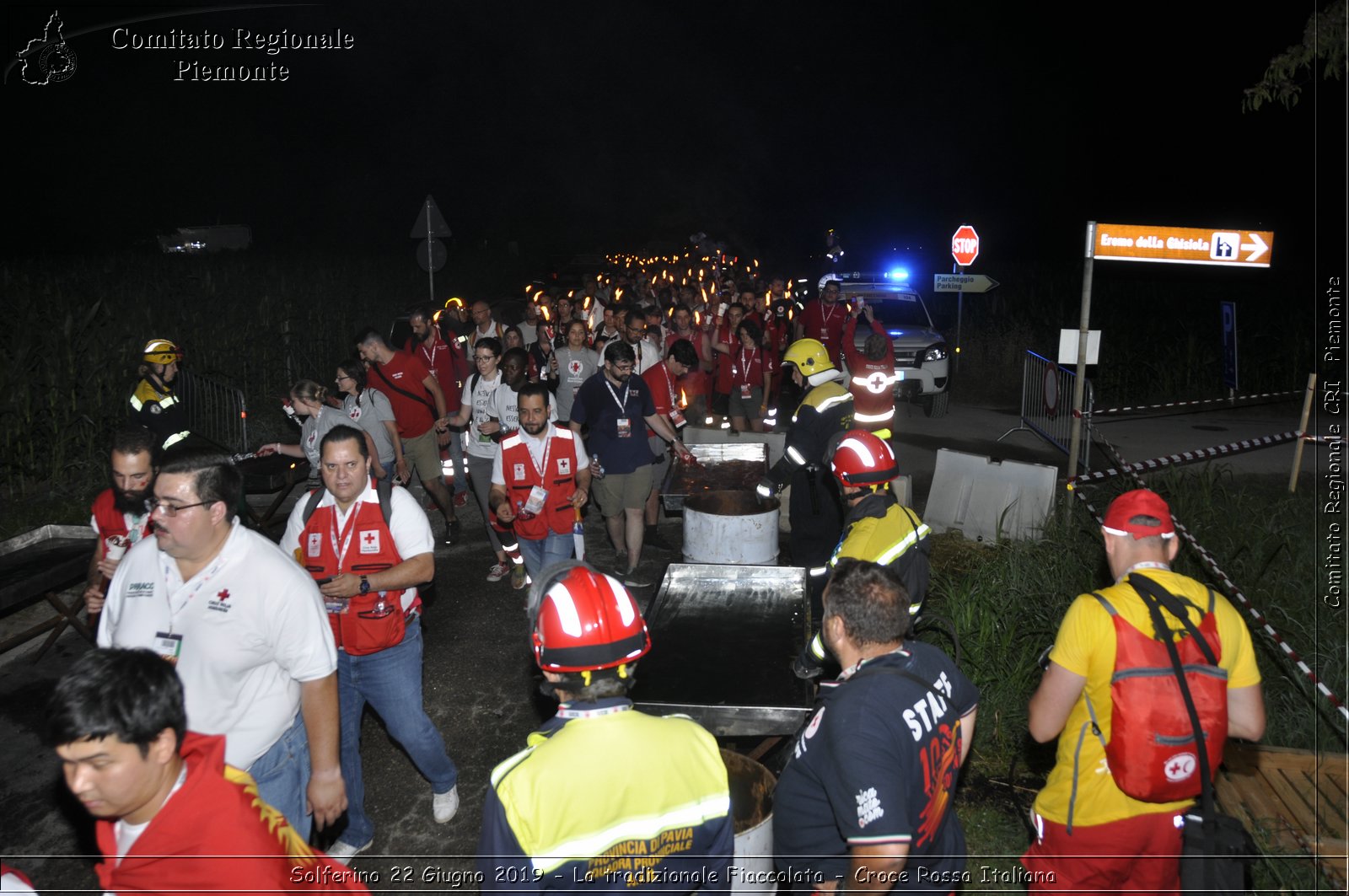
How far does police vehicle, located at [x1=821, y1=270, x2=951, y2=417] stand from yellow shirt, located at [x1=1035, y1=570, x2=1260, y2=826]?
1218cm

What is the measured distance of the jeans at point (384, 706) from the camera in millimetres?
4645

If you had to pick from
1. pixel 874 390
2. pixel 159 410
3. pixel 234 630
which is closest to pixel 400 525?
pixel 234 630

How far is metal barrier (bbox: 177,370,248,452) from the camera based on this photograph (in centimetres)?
1337

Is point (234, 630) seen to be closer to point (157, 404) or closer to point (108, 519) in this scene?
point (108, 519)

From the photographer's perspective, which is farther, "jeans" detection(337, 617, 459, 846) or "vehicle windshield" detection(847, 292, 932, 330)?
"vehicle windshield" detection(847, 292, 932, 330)

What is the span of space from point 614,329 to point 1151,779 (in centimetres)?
1106

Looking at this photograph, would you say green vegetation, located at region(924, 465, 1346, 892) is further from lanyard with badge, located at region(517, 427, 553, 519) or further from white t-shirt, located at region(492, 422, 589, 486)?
white t-shirt, located at region(492, 422, 589, 486)

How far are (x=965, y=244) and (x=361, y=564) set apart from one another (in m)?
16.8

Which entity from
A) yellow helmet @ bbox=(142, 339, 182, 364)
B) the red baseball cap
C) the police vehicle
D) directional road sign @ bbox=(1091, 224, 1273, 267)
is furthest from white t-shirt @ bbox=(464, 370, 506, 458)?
the police vehicle

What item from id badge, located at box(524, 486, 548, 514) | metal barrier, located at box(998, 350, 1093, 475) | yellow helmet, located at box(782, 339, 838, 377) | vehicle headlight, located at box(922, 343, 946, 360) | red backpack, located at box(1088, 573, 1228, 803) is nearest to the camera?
red backpack, located at box(1088, 573, 1228, 803)

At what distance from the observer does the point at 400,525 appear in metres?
4.61

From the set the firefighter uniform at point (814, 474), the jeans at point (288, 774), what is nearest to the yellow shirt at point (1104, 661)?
the jeans at point (288, 774)

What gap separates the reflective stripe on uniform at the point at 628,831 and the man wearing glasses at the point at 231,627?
1.57 meters

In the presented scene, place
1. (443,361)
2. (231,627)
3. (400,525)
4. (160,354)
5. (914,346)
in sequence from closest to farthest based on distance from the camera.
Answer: (231,627), (400,525), (160,354), (443,361), (914,346)
